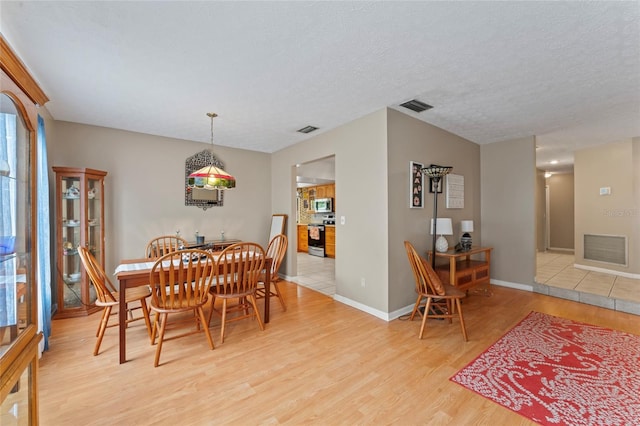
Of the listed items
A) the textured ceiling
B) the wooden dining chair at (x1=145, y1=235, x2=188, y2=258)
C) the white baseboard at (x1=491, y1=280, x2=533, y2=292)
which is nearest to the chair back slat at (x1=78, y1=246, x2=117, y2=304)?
the wooden dining chair at (x1=145, y1=235, x2=188, y2=258)

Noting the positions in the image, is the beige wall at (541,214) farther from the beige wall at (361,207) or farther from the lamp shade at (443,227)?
the beige wall at (361,207)

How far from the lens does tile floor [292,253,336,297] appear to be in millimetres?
4613

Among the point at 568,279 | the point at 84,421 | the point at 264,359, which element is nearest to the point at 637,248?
the point at 568,279

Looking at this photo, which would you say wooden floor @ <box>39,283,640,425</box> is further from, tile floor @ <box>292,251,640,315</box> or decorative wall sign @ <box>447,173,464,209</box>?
decorative wall sign @ <box>447,173,464,209</box>

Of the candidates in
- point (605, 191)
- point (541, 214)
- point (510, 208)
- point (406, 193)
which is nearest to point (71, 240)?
point (406, 193)

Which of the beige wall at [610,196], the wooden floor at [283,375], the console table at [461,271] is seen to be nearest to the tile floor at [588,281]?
the beige wall at [610,196]

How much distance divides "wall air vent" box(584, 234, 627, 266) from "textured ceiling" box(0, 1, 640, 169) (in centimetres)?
245

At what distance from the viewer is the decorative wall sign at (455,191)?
4.30 meters

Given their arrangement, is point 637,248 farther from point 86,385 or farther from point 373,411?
point 86,385

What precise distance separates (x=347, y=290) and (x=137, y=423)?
2629 mm

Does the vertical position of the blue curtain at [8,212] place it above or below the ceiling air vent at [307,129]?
below

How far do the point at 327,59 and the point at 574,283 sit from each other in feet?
17.0

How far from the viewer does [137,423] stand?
1.65 meters

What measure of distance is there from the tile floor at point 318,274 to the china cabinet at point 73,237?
3.07m
